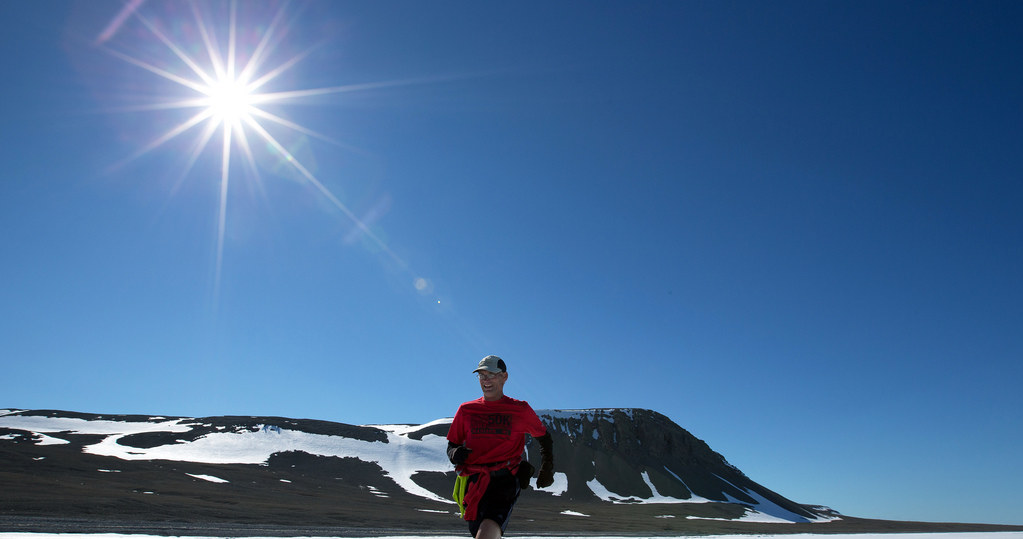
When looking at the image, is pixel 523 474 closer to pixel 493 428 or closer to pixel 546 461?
pixel 546 461

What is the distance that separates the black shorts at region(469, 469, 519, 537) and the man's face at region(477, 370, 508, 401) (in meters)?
0.77

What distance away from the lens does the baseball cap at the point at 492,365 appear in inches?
218

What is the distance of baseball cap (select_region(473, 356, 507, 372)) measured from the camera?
554cm

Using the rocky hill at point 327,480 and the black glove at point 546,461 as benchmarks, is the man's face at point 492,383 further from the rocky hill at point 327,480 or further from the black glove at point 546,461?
the rocky hill at point 327,480

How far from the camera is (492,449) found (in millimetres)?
5500

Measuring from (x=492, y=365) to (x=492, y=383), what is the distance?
210 mm

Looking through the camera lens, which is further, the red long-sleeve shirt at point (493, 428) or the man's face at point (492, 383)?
the man's face at point (492, 383)

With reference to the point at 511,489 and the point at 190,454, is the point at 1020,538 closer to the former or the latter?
the point at 511,489

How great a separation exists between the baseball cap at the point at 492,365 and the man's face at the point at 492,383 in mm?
54

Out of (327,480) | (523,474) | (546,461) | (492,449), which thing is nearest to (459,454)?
(492,449)

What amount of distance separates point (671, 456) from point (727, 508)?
107ft

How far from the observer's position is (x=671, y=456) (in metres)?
138

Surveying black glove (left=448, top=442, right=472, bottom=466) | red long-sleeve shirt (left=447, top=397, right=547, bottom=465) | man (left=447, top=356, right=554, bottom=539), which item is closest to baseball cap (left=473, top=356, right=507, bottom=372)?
man (left=447, top=356, right=554, bottom=539)

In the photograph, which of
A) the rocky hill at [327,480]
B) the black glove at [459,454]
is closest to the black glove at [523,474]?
the black glove at [459,454]
